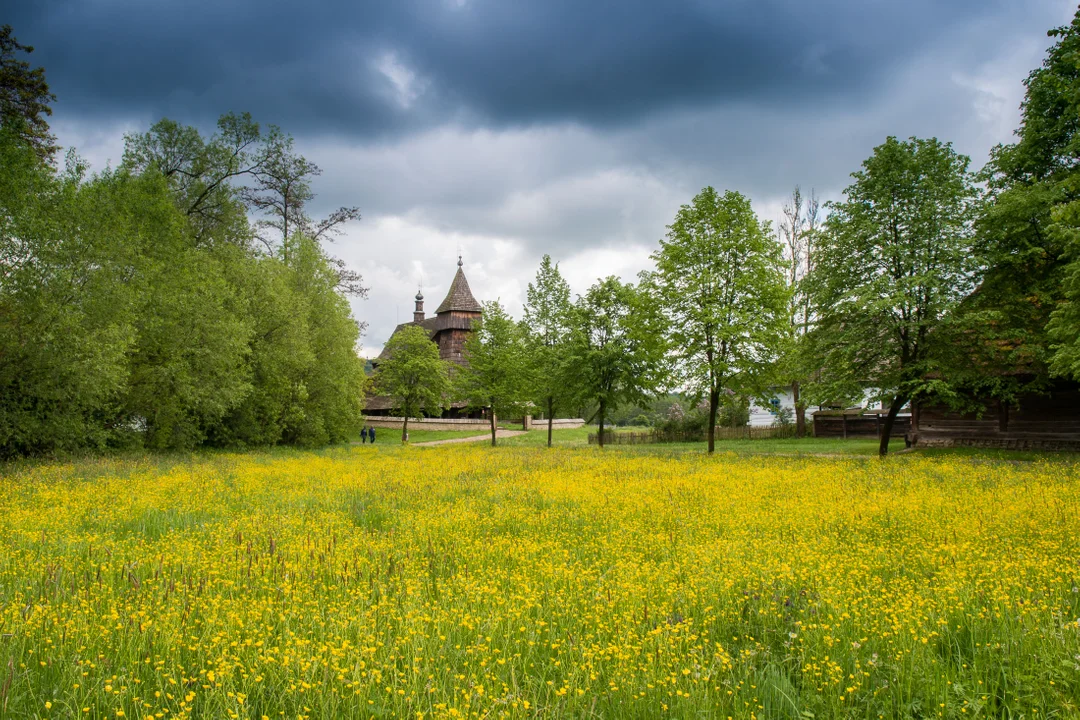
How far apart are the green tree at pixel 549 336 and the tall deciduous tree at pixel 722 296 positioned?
22.4 ft

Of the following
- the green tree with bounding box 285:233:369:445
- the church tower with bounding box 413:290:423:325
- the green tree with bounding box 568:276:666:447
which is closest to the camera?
the green tree with bounding box 568:276:666:447

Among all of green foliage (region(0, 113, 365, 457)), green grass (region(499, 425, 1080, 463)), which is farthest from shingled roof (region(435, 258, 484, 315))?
green grass (region(499, 425, 1080, 463))

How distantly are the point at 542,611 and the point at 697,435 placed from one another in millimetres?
40267

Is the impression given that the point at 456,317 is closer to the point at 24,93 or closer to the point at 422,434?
the point at 422,434

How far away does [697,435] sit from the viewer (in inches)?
1693

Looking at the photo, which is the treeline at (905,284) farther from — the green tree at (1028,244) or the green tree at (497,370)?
the green tree at (497,370)

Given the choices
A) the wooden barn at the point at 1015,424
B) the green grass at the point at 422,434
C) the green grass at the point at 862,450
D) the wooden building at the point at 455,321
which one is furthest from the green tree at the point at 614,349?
the wooden building at the point at 455,321

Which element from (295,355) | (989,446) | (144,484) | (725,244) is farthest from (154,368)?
(989,446)

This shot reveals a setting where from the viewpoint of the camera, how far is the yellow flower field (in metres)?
3.44

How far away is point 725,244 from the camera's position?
2334cm

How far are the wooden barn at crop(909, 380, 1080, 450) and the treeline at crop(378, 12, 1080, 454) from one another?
32.9 inches

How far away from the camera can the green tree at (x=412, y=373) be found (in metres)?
42.2

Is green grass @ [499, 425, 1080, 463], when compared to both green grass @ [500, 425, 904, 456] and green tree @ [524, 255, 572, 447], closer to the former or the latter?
green grass @ [500, 425, 904, 456]

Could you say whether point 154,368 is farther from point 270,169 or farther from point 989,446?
point 989,446
